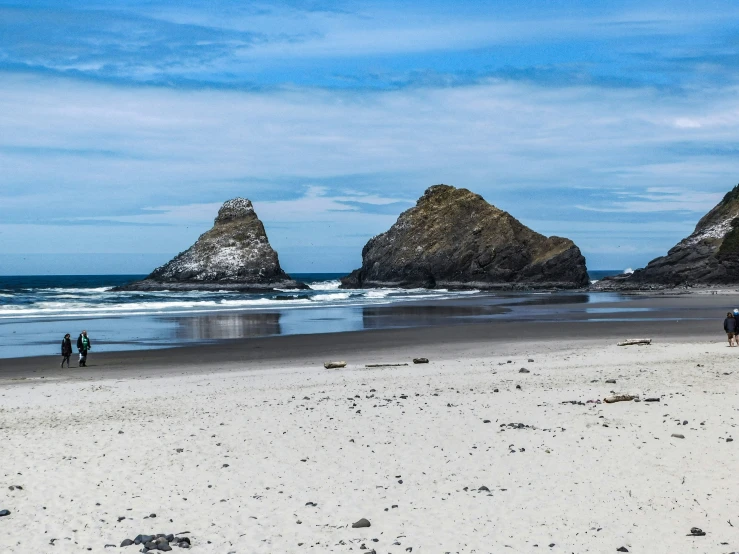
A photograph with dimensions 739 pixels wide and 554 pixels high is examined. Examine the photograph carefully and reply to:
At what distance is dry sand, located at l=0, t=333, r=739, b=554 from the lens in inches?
274

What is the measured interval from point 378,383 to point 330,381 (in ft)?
3.80

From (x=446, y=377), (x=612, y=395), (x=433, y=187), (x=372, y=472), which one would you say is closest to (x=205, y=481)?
(x=372, y=472)

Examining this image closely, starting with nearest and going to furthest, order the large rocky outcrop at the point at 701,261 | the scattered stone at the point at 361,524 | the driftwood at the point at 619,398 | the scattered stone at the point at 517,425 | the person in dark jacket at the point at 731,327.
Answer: the scattered stone at the point at 361,524 → the scattered stone at the point at 517,425 → the driftwood at the point at 619,398 → the person in dark jacket at the point at 731,327 → the large rocky outcrop at the point at 701,261

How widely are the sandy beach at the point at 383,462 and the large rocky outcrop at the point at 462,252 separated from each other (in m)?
79.3

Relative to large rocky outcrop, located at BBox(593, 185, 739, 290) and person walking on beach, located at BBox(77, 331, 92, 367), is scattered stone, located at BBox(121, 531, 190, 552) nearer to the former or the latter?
person walking on beach, located at BBox(77, 331, 92, 367)

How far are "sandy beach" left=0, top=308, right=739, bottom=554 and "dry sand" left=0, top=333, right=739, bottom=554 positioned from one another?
0.09 feet

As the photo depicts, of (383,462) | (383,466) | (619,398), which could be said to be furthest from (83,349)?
(619,398)

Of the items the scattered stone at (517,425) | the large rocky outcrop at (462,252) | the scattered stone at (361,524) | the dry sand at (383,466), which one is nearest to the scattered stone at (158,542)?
the dry sand at (383,466)

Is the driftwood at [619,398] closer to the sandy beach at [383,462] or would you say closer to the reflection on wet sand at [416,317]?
the sandy beach at [383,462]

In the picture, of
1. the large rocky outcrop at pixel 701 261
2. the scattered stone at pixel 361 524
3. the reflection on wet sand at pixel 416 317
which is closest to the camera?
the scattered stone at pixel 361 524

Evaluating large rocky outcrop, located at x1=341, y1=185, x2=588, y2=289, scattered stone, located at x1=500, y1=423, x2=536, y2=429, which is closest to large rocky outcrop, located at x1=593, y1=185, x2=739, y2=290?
large rocky outcrop, located at x1=341, y1=185, x2=588, y2=289

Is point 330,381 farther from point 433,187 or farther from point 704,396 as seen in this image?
point 433,187

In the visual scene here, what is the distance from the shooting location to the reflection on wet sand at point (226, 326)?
30.2 meters

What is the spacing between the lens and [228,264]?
9931cm
